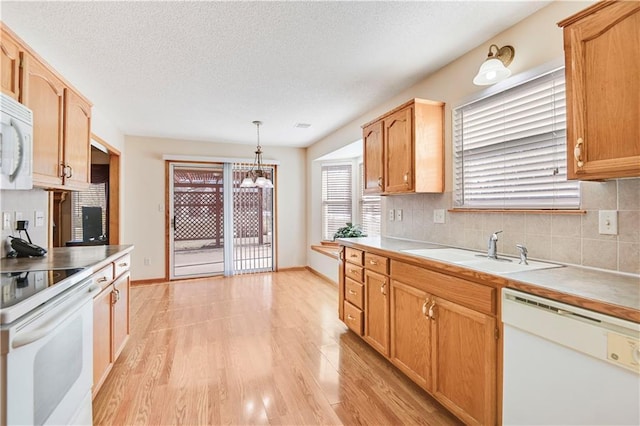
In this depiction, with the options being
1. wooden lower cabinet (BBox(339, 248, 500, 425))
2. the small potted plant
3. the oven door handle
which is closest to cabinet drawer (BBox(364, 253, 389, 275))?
wooden lower cabinet (BBox(339, 248, 500, 425))

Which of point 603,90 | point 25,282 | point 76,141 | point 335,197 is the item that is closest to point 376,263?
point 603,90

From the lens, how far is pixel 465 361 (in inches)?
64.4

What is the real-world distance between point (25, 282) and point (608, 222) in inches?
111

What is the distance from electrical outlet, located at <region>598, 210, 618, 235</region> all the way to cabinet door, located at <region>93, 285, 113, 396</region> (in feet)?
9.39

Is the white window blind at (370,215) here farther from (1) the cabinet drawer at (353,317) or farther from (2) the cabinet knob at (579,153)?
(2) the cabinet knob at (579,153)

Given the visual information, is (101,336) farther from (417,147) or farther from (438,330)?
(417,147)

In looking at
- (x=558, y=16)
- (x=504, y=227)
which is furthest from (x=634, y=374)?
(x=558, y=16)

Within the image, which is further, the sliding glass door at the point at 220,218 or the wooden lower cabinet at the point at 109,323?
the sliding glass door at the point at 220,218

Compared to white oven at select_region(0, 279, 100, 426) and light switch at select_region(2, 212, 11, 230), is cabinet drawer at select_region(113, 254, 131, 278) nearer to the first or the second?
white oven at select_region(0, 279, 100, 426)

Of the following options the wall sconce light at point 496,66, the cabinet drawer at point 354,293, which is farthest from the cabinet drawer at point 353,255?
the wall sconce light at point 496,66

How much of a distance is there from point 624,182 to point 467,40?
4.46 feet

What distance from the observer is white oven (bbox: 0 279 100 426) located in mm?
1048

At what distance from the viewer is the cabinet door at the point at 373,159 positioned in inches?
115

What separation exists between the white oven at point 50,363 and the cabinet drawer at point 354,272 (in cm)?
193
